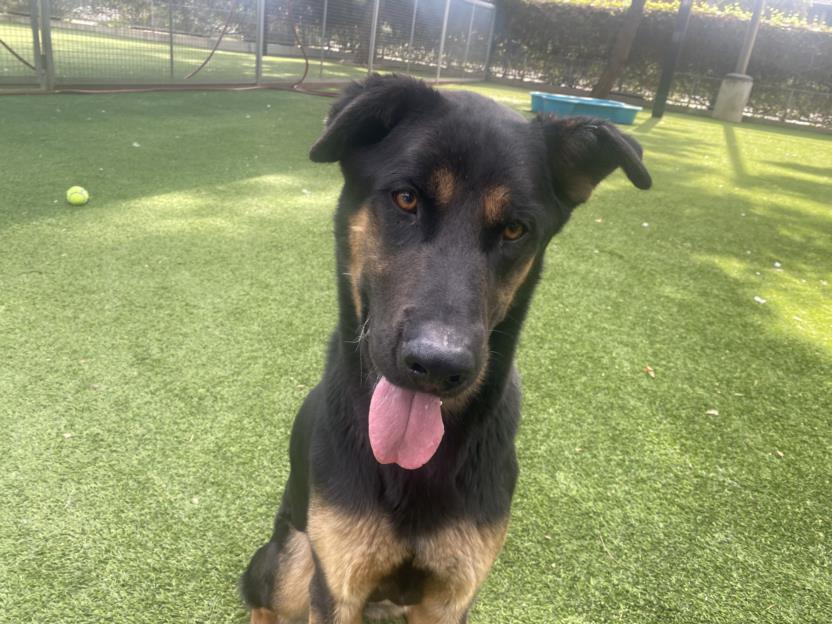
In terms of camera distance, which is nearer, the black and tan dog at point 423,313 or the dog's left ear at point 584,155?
the black and tan dog at point 423,313

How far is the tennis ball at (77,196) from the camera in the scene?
5495mm

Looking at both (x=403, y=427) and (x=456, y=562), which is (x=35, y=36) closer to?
(x=403, y=427)

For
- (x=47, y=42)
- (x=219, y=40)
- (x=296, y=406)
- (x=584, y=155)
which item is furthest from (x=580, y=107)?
(x=584, y=155)

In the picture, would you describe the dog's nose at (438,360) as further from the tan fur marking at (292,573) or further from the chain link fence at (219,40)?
the chain link fence at (219,40)

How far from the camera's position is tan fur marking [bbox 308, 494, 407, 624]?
1893 millimetres

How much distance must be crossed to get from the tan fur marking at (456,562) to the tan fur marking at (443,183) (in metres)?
1.06

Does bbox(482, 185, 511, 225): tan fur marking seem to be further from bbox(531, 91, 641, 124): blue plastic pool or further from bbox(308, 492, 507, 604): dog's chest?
bbox(531, 91, 641, 124): blue plastic pool

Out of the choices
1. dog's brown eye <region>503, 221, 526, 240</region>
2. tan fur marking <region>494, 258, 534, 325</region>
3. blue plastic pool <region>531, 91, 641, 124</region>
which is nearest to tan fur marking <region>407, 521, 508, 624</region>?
tan fur marking <region>494, 258, 534, 325</region>

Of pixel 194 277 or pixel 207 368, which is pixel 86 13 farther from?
pixel 207 368

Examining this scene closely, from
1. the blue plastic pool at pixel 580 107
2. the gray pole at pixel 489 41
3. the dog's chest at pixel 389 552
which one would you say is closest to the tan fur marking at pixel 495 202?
the dog's chest at pixel 389 552

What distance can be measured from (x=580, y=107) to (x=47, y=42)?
1018 cm

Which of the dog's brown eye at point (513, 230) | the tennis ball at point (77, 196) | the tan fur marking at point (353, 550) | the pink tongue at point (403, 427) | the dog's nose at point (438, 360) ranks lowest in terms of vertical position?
the tennis ball at point (77, 196)

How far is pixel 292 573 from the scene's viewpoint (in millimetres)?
2227

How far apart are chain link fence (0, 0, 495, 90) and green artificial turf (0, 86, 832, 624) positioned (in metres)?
4.70
